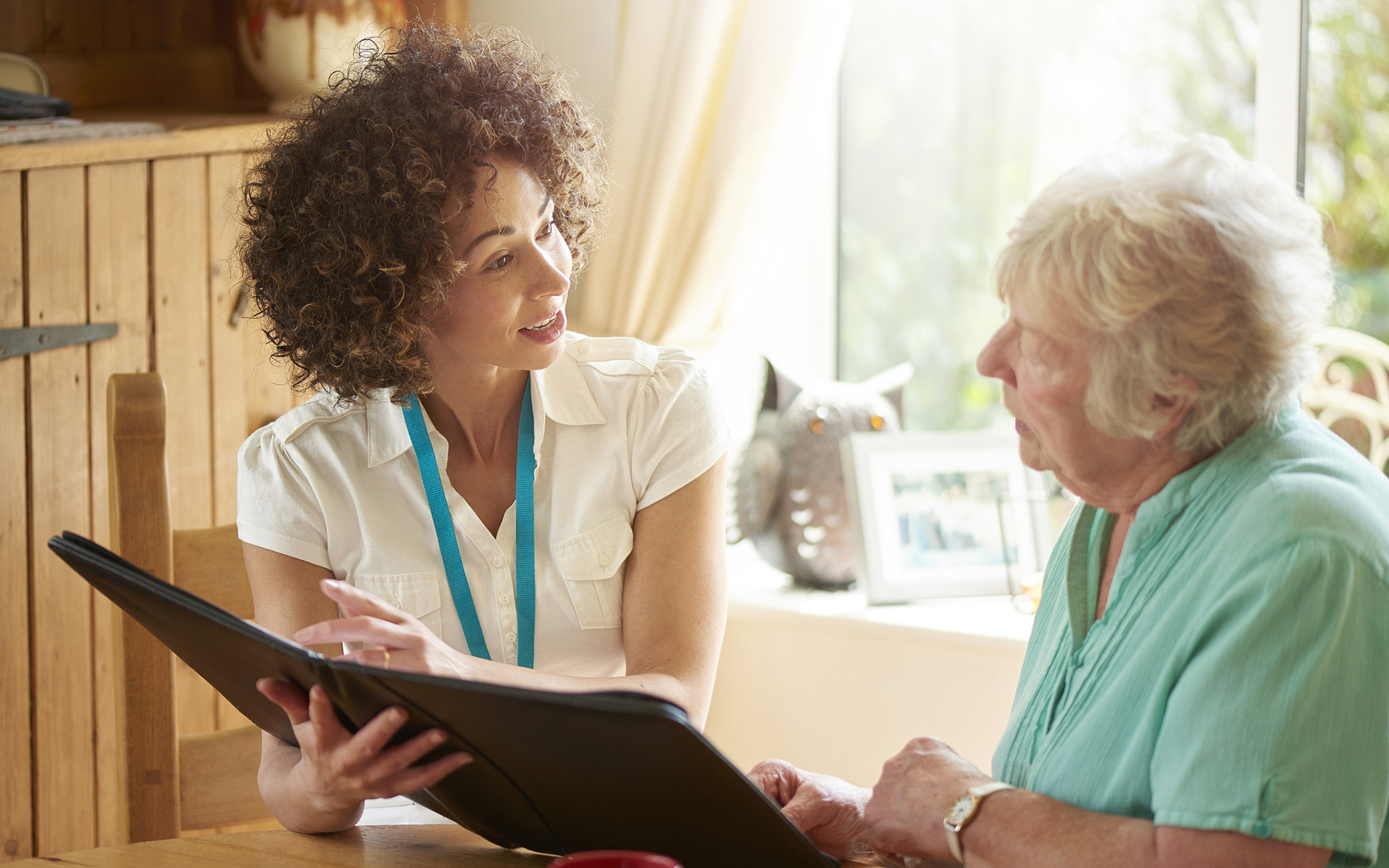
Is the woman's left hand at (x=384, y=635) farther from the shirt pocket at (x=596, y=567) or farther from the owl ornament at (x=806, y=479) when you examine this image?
the owl ornament at (x=806, y=479)

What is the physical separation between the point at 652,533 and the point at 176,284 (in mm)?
1092

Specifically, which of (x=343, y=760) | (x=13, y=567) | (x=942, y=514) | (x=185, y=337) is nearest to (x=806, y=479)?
(x=942, y=514)

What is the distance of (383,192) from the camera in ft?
4.50

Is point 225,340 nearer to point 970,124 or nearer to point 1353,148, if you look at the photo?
point 970,124

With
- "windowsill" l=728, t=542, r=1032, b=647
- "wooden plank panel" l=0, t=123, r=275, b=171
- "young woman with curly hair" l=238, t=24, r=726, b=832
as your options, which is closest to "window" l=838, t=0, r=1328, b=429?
"windowsill" l=728, t=542, r=1032, b=647

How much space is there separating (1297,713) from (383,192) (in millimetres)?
1067

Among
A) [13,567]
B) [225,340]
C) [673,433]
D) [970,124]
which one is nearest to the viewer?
[673,433]

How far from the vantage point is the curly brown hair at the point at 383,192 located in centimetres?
139

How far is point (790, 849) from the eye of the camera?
2.92 ft

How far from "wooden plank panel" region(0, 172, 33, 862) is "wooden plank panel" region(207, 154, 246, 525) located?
314mm

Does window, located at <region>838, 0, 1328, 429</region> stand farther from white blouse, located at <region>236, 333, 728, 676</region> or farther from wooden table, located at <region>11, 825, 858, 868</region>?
wooden table, located at <region>11, 825, 858, 868</region>

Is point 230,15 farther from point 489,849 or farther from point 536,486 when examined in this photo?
point 489,849

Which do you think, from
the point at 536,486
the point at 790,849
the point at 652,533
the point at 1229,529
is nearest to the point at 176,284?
the point at 536,486

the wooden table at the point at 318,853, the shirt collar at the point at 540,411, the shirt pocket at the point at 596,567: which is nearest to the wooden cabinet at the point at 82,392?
the shirt collar at the point at 540,411
